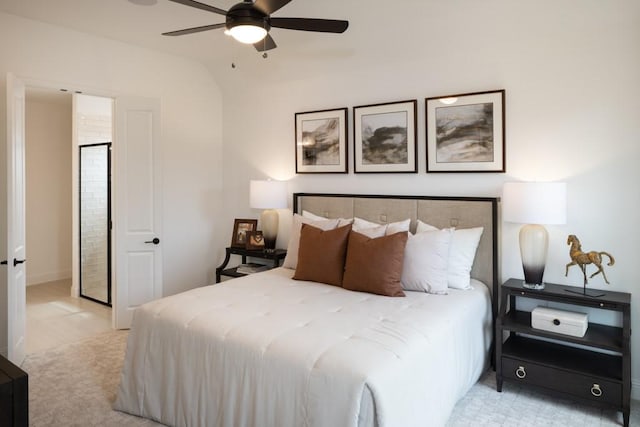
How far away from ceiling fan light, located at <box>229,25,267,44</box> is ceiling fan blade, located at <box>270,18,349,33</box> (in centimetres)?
9

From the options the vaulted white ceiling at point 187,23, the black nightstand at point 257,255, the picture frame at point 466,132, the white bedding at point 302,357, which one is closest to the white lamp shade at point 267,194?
the black nightstand at point 257,255

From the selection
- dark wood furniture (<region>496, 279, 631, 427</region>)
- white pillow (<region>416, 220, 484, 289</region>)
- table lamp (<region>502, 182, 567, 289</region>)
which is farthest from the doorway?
table lamp (<region>502, 182, 567, 289</region>)

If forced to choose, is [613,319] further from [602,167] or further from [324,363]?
[324,363]

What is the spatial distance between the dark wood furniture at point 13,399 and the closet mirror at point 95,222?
3.97m

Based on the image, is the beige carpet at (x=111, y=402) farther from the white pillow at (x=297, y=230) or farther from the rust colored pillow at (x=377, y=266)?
the white pillow at (x=297, y=230)

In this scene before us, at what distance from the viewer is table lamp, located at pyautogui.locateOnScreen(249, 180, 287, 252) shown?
14.6 ft

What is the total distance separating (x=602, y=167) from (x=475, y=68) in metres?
1.18

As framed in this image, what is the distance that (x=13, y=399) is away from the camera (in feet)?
5.25

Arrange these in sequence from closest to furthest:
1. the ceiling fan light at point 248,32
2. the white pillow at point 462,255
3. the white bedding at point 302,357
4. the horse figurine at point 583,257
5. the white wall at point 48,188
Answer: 1. the white bedding at point 302,357
2. the ceiling fan light at point 248,32
3. the horse figurine at point 583,257
4. the white pillow at point 462,255
5. the white wall at point 48,188

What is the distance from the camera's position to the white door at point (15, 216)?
3.28 meters

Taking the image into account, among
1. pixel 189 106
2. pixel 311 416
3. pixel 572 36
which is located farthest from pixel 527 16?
pixel 189 106

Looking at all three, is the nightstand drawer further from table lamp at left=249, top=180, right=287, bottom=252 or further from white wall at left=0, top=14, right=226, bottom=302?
white wall at left=0, top=14, right=226, bottom=302

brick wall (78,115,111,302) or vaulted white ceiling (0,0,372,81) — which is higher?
vaulted white ceiling (0,0,372,81)

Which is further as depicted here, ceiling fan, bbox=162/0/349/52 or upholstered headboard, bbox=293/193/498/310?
upholstered headboard, bbox=293/193/498/310
